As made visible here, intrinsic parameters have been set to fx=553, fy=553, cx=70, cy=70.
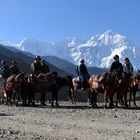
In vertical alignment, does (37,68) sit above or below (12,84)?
above

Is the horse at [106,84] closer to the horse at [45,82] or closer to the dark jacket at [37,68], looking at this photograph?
the horse at [45,82]

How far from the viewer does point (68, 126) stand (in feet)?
67.4

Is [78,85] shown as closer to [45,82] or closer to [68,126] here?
[45,82]

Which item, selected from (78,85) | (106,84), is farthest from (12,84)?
(106,84)

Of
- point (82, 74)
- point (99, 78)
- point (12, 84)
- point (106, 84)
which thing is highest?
point (82, 74)

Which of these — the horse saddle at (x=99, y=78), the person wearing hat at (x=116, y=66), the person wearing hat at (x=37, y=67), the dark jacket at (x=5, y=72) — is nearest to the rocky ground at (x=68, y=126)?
the horse saddle at (x=99, y=78)

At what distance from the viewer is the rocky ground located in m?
17.8

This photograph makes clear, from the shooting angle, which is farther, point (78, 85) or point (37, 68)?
point (78, 85)

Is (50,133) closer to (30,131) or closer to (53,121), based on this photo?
(30,131)

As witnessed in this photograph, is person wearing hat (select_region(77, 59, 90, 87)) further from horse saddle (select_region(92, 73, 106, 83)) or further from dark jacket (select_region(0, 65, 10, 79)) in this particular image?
dark jacket (select_region(0, 65, 10, 79))

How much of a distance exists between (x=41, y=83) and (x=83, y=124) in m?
13.9

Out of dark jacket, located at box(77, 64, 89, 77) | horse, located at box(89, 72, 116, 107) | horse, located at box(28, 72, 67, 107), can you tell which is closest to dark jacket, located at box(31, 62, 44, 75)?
horse, located at box(28, 72, 67, 107)

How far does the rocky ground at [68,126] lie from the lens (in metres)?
17.8

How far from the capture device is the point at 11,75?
37.0m
